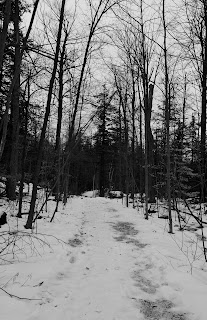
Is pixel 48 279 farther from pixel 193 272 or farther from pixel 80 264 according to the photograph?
pixel 193 272

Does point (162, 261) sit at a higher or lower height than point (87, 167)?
lower

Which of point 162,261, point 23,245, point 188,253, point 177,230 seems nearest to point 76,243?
point 23,245

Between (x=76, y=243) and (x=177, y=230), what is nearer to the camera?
(x=76, y=243)

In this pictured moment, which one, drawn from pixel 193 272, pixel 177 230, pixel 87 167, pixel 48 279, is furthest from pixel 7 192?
pixel 87 167

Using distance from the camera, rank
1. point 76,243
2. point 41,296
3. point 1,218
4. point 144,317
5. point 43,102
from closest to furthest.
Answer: point 144,317 < point 41,296 < point 76,243 < point 1,218 < point 43,102

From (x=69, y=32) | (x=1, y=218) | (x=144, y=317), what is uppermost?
(x=69, y=32)

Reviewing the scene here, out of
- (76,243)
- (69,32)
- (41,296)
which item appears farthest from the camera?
(69,32)

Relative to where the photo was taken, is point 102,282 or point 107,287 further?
point 102,282

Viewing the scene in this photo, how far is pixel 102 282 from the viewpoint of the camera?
3924 mm

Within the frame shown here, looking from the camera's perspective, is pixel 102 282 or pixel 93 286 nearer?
pixel 93 286

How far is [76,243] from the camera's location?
6352 mm

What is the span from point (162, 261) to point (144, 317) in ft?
6.75

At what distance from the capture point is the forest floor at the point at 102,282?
2.98 m

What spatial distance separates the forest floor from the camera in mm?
2976
